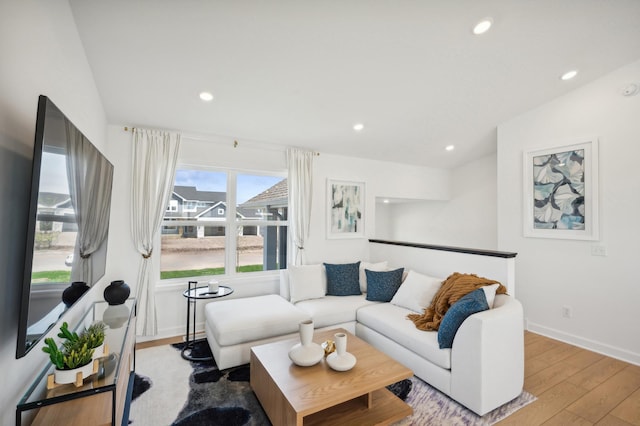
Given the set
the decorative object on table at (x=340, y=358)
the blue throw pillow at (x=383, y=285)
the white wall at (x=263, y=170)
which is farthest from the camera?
the blue throw pillow at (x=383, y=285)

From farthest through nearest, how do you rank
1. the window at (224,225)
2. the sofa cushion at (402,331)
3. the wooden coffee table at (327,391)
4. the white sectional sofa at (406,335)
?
the window at (224,225) → the sofa cushion at (402,331) → the white sectional sofa at (406,335) → the wooden coffee table at (327,391)

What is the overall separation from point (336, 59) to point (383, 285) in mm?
2468

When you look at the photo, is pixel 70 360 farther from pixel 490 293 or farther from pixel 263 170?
pixel 263 170

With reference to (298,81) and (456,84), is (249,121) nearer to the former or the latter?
(298,81)

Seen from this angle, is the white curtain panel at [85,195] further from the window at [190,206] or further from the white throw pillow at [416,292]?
the white throw pillow at [416,292]

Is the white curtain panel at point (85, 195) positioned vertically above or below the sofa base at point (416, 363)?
above

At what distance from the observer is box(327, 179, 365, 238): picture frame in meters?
4.44

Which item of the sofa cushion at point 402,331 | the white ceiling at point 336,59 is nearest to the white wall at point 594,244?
the white ceiling at point 336,59

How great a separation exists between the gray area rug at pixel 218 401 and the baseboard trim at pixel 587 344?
62.1 inches

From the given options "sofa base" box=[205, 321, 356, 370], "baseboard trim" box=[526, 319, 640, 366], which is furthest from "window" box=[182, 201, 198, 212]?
"baseboard trim" box=[526, 319, 640, 366]

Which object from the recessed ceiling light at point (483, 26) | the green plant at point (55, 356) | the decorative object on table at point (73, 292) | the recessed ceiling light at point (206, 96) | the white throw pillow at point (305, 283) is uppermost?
the recessed ceiling light at point (483, 26)

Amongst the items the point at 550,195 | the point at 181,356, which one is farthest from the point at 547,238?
the point at 181,356

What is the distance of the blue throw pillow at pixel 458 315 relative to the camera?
7.16ft

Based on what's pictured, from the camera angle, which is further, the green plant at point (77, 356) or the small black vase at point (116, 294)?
the small black vase at point (116, 294)
